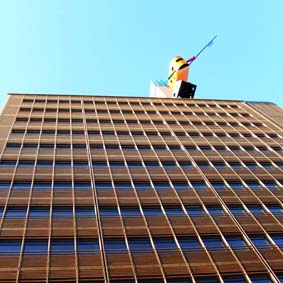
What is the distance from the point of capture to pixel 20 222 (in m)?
40.3

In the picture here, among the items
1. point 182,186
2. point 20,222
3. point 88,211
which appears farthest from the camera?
point 182,186

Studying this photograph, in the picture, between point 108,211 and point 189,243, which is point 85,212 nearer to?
point 108,211

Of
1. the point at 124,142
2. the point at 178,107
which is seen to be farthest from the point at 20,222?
the point at 178,107

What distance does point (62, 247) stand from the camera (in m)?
37.7

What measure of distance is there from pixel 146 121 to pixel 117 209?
78.4 feet

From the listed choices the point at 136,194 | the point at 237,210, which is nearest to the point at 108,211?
the point at 136,194

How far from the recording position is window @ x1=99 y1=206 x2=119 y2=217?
42731 mm

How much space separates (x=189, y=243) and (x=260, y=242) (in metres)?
6.14

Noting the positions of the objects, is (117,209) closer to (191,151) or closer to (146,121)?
(191,151)

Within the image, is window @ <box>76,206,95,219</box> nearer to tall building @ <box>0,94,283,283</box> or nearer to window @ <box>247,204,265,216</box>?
tall building @ <box>0,94,283,283</box>

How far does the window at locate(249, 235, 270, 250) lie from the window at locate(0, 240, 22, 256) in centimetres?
1886

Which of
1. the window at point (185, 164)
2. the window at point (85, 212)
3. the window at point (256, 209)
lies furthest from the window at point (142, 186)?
the window at point (256, 209)

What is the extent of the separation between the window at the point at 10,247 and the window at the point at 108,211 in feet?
26.0

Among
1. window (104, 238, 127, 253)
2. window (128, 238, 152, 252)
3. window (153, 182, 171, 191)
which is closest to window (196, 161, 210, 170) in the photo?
window (153, 182, 171, 191)
